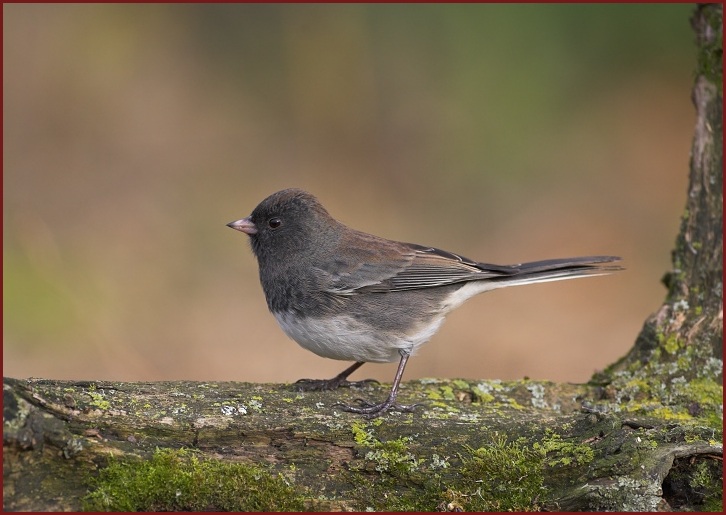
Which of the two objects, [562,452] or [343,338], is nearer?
[562,452]

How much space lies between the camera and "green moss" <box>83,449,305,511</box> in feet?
9.06

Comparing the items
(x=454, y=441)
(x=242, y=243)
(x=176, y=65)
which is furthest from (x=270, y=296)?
(x=176, y=65)

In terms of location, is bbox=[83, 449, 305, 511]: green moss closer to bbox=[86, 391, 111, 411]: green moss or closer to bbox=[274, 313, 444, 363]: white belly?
bbox=[86, 391, 111, 411]: green moss

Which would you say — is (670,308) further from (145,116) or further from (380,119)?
(145,116)

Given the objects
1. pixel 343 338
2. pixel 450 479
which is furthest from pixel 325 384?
pixel 450 479

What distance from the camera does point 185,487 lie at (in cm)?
281

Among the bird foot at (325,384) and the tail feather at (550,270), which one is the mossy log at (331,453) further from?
the tail feather at (550,270)

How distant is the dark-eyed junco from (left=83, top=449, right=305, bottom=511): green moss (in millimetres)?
1061

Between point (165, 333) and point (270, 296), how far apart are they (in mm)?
2927

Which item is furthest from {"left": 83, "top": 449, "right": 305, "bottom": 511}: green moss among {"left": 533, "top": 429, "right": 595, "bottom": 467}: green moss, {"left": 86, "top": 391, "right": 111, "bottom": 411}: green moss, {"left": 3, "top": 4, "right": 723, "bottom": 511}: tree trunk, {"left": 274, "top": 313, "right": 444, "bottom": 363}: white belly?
{"left": 274, "top": 313, "right": 444, "bottom": 363}: white belly

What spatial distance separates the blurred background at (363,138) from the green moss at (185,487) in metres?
4.33

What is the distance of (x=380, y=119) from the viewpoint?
27.5 feet

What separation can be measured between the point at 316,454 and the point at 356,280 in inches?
50.6

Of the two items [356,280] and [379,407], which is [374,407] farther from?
[356,280]
